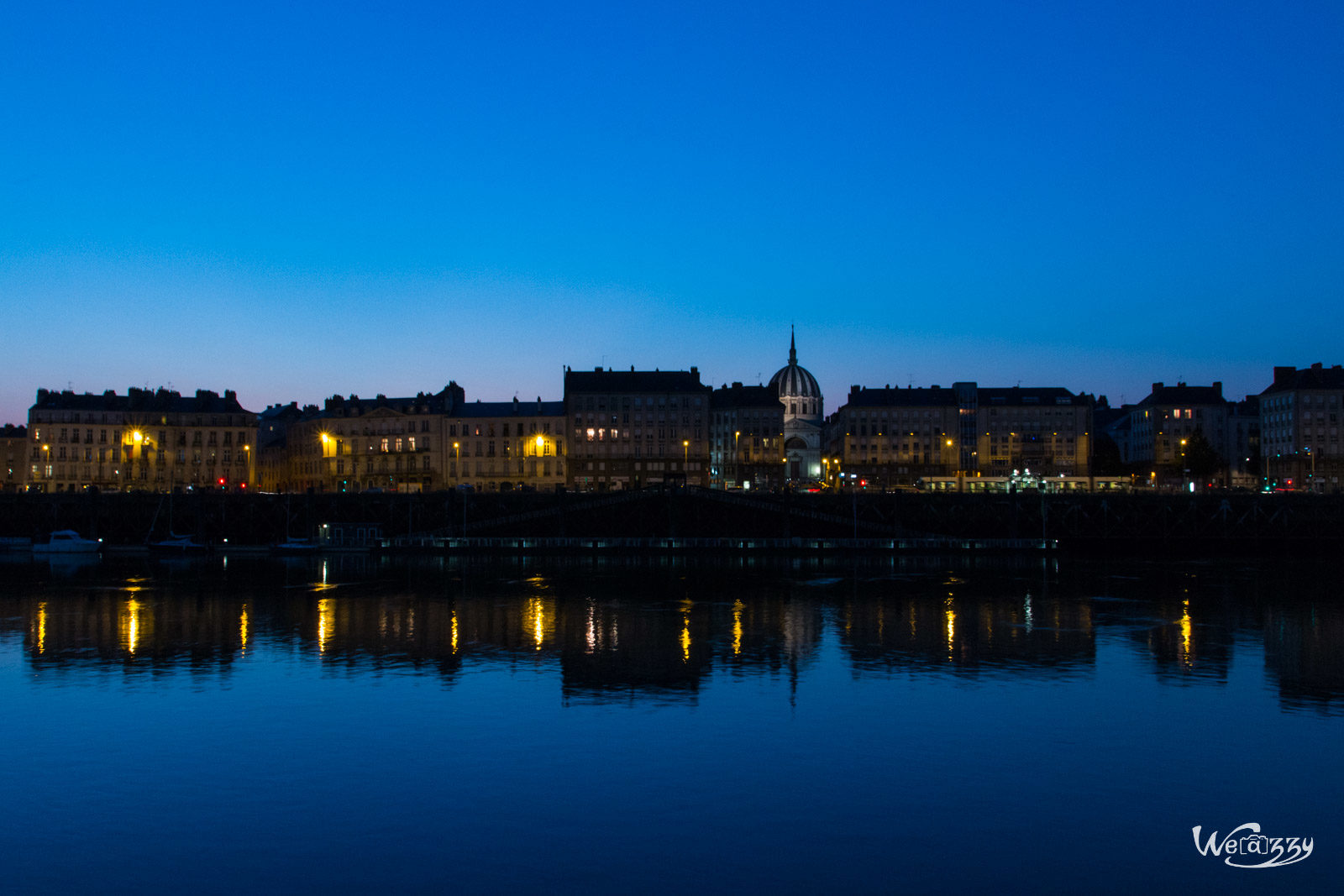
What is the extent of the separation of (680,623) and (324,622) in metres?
16.8

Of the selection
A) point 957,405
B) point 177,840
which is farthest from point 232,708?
point 957,405

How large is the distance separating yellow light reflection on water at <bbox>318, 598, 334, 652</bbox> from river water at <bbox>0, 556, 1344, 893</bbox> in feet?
1.38

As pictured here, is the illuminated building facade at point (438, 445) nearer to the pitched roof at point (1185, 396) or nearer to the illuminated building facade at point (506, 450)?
the illuminated building facade at point (506, 450)

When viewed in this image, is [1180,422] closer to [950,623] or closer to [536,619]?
[950,623]

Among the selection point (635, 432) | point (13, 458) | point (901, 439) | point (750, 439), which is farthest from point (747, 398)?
point (13, 458)

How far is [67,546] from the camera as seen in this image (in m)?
90.6

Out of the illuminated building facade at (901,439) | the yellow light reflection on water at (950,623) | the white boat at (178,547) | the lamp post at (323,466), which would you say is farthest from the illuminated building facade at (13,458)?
the yellow light reflection on water at (950,623)

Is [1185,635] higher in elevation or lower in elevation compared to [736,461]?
lower

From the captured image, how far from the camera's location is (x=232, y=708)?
33156 millimetres

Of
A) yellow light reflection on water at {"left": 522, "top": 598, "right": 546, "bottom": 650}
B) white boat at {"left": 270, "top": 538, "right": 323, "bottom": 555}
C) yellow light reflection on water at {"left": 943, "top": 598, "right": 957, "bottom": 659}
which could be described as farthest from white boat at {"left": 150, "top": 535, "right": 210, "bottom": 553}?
yellow light reflection on water at {"left": 943, "top": 598, "right": 957, "bottom": 659}

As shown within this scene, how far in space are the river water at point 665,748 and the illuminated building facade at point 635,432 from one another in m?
93.7

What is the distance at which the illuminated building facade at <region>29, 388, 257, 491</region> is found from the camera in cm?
15025

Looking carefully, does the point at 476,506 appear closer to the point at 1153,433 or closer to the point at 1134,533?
the point at 1134,533

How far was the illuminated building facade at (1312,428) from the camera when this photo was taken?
158 m
